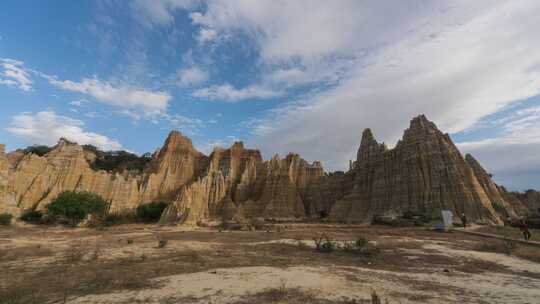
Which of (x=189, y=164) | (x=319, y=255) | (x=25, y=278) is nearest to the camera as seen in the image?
(x=25, y=278)

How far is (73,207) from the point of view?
137ft

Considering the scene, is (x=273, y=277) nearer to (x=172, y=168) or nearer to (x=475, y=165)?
(x=475, y=165)

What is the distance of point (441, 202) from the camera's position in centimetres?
3859

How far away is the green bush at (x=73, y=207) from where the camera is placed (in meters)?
41.4

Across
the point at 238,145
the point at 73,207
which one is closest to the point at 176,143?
the point at 238,145

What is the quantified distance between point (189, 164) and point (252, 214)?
71.4 feet

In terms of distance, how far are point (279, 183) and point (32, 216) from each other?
143ft

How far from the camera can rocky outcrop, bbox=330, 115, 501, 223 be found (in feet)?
123

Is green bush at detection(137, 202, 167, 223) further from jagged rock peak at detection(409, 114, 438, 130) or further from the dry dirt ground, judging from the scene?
jagged rock peak at detection(409, 114, 438, 130)

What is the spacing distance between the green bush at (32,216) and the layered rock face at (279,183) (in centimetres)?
117

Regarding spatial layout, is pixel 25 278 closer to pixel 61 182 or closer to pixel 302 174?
pixel 61 182

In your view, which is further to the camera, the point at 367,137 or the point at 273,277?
the point at 367,137

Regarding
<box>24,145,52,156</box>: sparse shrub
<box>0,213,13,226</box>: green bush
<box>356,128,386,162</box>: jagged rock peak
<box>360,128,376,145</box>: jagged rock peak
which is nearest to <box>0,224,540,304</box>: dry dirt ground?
<box>0,213,13,226</box>: green bush

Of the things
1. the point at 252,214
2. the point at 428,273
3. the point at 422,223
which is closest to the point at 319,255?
the point at 428,273
